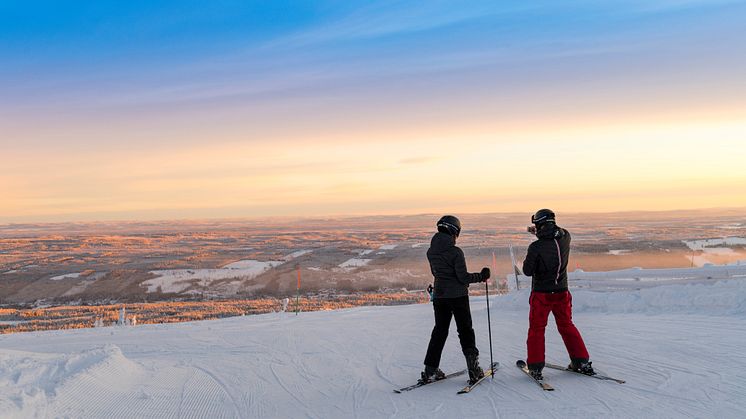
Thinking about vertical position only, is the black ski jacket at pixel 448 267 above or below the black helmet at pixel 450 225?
below

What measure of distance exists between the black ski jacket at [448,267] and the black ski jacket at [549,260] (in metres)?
0.84

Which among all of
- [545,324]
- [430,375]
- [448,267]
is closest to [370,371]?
[430,375]

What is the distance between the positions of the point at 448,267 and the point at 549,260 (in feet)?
4.13

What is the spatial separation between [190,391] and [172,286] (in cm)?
3258

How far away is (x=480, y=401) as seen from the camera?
6.84 meters

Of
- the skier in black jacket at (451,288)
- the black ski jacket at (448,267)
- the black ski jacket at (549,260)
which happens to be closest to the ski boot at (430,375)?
the skier in black jacket at (451,288)

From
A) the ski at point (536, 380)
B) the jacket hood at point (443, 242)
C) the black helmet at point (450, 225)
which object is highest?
the black helmet at point (450, 225)

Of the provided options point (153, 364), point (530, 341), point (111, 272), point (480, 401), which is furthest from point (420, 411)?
point (111, 272)

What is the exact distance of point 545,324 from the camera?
7.60 meters

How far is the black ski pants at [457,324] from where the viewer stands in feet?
24.3

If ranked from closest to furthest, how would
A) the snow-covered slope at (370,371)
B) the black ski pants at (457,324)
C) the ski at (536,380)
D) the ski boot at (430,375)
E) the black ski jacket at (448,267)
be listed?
1. the snow-covered slope at (370,371)
2. the ski at (536,380)
3. the black ski jacket at (448,267)
4. the black ski pants at (457,324)
5. the ski boot at (430,375)

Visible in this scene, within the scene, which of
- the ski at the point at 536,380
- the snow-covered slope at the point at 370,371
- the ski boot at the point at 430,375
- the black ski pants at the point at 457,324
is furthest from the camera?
the ski boot at the point at 430,375

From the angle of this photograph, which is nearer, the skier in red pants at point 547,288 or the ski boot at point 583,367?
the skier in red pants at point 547,288

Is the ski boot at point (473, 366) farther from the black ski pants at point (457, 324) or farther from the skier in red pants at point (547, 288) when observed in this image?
the skier in red pants at point (547, 288)
